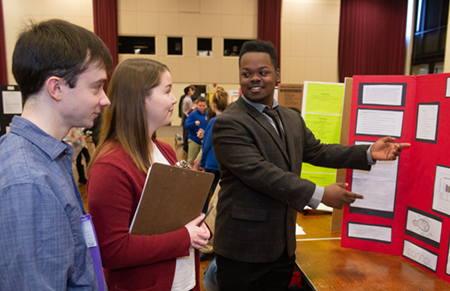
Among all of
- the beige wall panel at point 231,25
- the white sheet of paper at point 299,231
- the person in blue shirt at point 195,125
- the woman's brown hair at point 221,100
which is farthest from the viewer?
the beige wall panel at point 231,25

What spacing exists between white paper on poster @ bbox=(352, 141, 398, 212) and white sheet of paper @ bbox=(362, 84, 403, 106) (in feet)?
0.85

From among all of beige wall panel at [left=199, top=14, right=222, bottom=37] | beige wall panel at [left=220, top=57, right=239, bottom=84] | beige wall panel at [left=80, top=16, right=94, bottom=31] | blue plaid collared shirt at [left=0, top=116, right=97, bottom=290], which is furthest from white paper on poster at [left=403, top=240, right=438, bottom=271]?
beige wall panel at [left=80, top=16, right=94, bottom=31]

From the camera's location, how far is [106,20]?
9.94 metres

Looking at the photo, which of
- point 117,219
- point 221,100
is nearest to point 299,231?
point 117,219

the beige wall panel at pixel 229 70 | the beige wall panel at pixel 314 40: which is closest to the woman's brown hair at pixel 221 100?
the beige wall panel at pixel 229 70

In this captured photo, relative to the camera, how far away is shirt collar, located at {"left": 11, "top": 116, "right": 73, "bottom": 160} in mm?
661

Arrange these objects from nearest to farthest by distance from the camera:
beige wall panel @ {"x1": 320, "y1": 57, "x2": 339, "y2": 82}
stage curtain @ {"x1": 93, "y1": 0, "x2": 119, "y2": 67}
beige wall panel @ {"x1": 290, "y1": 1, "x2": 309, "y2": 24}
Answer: stage curtain @ {"x1": 93, "y1": 0, "x2": 119, "y2": 67}, beige wall panel @ {"x1": 290, "y1": 1, "x2": 309, "y2": 24}, beige wall panel @ {"x1": 320, "y1": 57, "x2": 339, "y2": 82}

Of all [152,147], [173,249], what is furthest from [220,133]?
[173,249]

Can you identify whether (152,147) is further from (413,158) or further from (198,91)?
(198,91)

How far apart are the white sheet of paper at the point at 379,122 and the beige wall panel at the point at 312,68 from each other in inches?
386

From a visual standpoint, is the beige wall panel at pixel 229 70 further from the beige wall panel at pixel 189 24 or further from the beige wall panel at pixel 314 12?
the beige wall panel at pixel 314 12

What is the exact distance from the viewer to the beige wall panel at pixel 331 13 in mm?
10828

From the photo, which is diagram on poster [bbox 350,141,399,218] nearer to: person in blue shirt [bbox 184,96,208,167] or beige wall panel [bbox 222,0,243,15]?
person in blue shirt [bbox 184,96,208,167]

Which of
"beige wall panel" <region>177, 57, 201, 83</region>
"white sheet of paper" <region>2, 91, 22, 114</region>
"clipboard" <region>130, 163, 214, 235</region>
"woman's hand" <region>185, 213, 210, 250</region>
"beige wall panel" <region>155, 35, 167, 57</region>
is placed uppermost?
"beige wall panel" <region>155, 35, 167, 57</region>
